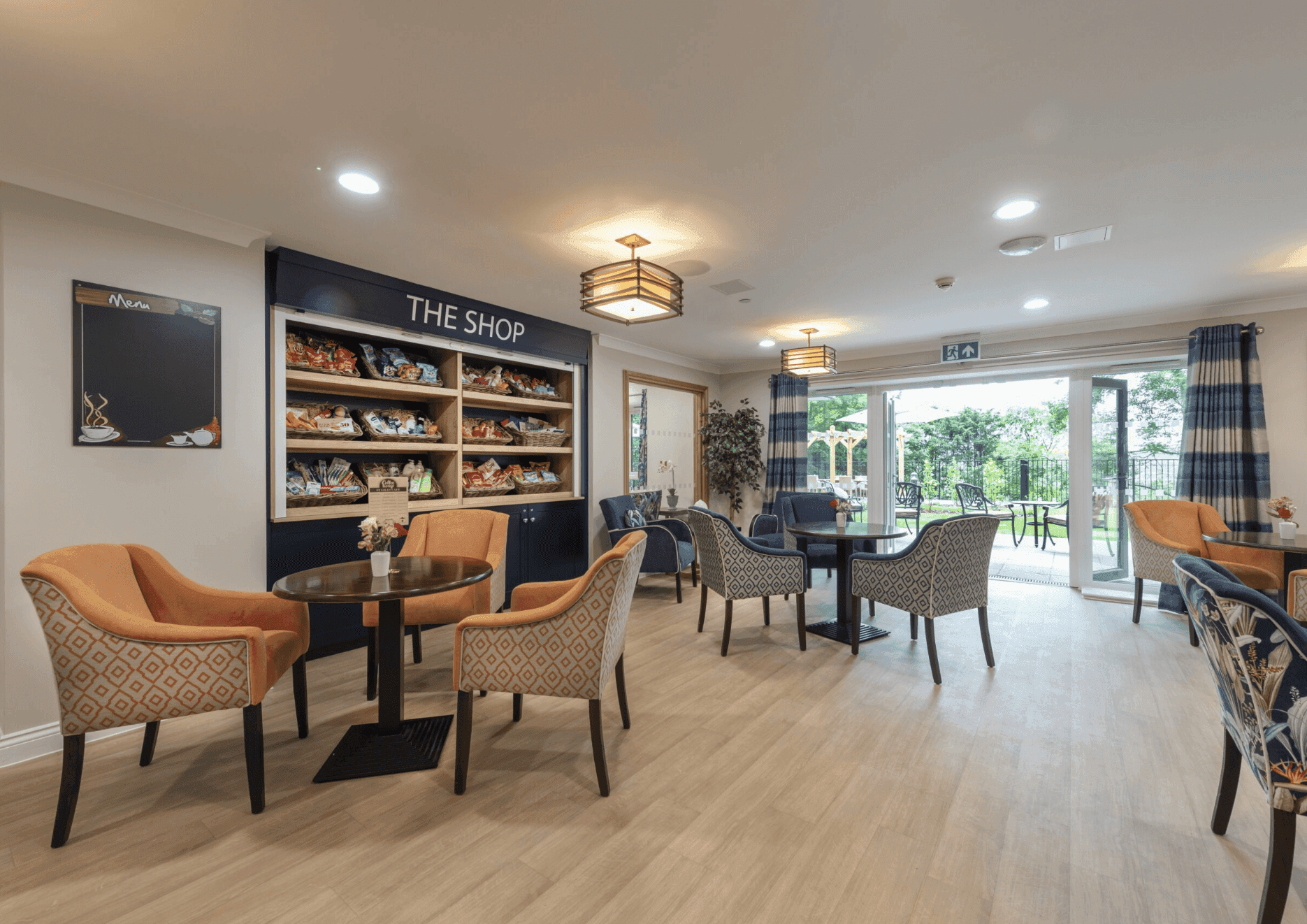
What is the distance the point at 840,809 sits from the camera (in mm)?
2045

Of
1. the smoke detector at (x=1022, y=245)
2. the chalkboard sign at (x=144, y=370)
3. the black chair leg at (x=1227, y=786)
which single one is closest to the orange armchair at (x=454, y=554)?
the chalkboard sign at (x=144, y=370)

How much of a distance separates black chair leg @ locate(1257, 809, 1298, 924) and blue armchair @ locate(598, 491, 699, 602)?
12.7 feet

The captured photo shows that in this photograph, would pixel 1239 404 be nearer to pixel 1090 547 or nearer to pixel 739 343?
pixel 1090 547

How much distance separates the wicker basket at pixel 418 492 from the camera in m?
4.15

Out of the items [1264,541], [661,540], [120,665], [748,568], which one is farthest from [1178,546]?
[120,665]

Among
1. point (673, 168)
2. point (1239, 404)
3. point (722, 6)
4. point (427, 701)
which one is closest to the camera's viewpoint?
point (722, 6)

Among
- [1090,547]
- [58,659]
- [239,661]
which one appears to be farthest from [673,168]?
[1090,547]

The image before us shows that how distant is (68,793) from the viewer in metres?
1.86

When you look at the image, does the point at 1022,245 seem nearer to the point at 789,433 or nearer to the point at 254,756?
the point at 789,433

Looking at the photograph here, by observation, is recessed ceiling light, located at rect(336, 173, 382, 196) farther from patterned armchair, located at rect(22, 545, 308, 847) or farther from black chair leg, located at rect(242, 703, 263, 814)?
black chair leg, located at rect(242, 703, 263, 814)

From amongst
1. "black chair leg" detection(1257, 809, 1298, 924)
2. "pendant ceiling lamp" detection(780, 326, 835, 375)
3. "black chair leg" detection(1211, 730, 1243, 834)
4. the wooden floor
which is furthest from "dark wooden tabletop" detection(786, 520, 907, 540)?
"black chair leg" detection(1257, 809, 1298, 924)

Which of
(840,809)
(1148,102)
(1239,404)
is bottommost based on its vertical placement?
(840,809)

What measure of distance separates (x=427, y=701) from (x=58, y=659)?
4.87 feet

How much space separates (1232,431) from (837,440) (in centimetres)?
339
